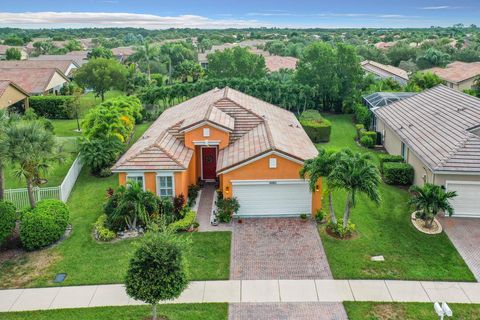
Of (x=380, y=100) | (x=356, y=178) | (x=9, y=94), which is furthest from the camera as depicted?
(x=9, y=94)

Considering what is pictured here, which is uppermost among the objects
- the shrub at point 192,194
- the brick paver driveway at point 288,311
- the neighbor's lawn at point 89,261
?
the shrub at point 192,194

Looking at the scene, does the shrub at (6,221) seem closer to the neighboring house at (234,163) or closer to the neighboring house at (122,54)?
the neighboring house at (234,163)

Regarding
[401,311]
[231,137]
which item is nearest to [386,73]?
[231,137]

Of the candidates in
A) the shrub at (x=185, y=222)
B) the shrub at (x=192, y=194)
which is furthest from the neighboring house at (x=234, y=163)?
the shrub at (x=185, y=222)

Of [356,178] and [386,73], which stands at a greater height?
[386,73]

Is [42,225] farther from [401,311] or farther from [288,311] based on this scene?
[401,311]

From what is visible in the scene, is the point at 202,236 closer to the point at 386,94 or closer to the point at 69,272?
the point at 69,272

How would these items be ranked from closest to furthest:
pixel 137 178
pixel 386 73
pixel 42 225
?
1. pixel 42 225
2. pixel 137 178
3. pixel 386 73

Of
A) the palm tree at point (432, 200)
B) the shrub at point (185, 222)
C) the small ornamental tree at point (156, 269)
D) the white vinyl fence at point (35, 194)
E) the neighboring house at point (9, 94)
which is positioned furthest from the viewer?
the neighboring house at point (9, 94)
